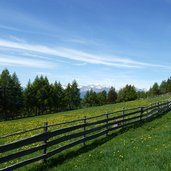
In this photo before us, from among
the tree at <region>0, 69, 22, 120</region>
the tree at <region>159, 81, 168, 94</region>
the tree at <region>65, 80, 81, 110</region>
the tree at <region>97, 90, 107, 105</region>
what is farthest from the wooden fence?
the tree at <region>159, 81, 168, 94</region>

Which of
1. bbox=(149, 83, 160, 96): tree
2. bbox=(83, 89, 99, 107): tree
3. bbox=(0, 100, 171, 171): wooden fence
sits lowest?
bbox=(0, 100, 171, 171): wooden fence

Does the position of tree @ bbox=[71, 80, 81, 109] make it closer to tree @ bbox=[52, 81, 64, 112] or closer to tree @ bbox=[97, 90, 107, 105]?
tree @ bbox=[52, 81, 64, 112]

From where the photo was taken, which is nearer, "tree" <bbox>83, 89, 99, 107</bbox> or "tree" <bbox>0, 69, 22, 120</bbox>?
"tree" <bbox>0, 69, 22, 120</bbox>

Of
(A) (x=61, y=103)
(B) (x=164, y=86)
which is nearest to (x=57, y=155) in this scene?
(A) (x=61, y=103)

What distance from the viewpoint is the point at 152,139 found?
53.9ft

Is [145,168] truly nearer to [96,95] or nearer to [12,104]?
[12,104]

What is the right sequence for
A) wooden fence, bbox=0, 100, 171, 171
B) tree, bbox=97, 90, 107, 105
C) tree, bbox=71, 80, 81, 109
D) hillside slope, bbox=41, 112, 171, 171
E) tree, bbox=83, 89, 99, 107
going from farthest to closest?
1. tree, bbox=97, 90, 107, 105
2. tree, bbox=83, 89, 99, 107
3. tree, bbox=71, 80, 81, 109
4. wooden fence, bbox=0, 100, 171, 171
5. hillside slope, bbox=41, 112, 171, 171

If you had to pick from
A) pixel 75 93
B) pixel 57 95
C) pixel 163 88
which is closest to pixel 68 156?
pixel 57 95

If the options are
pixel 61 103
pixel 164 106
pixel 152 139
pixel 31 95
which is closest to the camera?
pixel 152 139

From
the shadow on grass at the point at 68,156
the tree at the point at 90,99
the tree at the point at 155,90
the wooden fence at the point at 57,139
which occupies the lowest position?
the shadow on grass at the point at 68,156

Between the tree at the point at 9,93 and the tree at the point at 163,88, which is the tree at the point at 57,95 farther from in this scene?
the tree at the point at 163,88

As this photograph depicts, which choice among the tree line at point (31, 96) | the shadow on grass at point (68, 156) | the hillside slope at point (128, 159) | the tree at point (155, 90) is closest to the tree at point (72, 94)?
the tree line at point (31, 96)

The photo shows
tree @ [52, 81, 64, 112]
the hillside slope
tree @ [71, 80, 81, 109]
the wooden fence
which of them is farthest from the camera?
tree @ [71, 80, 81, 109]

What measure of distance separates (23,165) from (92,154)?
11.1 feet
